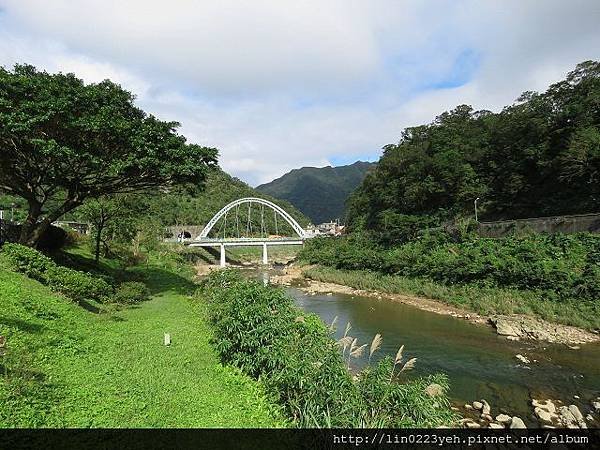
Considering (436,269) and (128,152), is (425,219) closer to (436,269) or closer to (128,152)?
(436,269)

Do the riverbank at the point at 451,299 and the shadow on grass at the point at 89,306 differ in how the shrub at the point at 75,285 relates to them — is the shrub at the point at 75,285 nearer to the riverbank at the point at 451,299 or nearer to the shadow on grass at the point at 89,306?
the shadow on grass at the point at 89,306

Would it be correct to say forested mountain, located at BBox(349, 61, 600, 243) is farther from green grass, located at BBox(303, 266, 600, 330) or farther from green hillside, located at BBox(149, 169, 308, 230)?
green hillside, located at BBox(149, 169, 308, 230)

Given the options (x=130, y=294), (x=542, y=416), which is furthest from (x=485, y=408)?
(x=130, y=294)

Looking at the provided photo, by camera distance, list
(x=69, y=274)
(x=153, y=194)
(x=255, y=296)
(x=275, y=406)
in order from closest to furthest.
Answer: (x=275, y=406) < (x=255, y=296) < (x=69, y=274) < (x=153, y=194)

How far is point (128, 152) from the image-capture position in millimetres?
14641

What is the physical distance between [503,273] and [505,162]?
19.5m

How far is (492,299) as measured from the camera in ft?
69.9

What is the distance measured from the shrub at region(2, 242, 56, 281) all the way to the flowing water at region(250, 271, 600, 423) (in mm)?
11540

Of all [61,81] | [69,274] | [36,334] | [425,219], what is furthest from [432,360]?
[425,219]

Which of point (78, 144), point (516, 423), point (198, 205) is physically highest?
point (198, 205)

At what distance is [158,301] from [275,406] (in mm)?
10773

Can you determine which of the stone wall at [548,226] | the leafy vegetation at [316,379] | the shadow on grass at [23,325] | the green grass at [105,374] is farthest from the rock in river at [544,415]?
the stone wall at [548,226]

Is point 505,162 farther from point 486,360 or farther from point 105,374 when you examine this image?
point 105,374

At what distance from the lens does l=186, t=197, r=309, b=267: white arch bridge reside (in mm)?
57312
